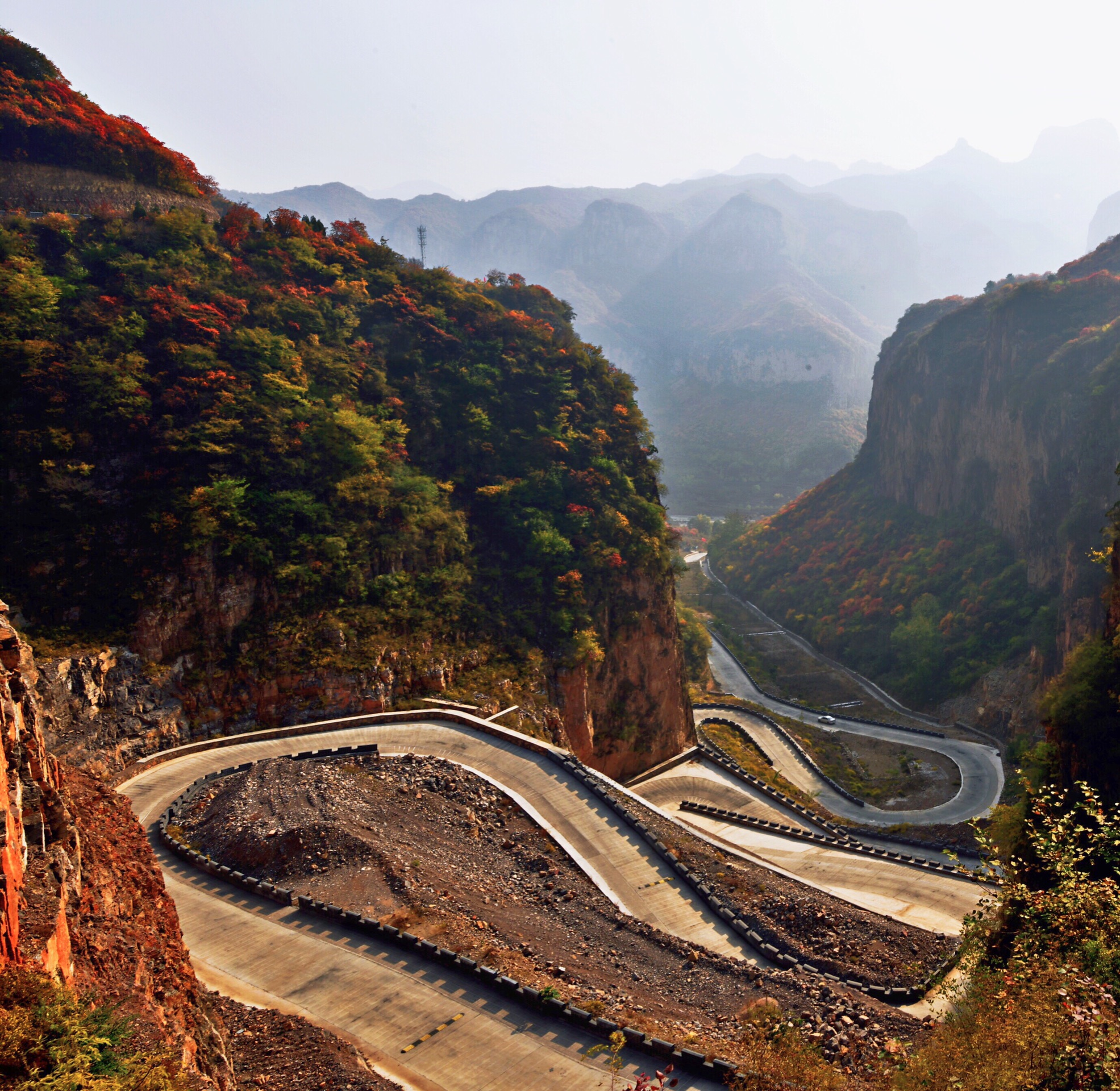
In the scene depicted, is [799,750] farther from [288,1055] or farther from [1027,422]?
[288,1055]

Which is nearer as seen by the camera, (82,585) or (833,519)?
(82,585)

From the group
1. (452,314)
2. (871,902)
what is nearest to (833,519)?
(452,314)

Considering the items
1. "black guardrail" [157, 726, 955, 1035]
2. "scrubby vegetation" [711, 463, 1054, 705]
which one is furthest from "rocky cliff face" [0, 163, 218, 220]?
"scrubby vegetation" [711, 463, 1054, 705]

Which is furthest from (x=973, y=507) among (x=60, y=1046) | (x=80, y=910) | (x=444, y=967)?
(x=60, y=1046)

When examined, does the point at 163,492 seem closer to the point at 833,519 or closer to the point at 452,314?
the point at 452,314

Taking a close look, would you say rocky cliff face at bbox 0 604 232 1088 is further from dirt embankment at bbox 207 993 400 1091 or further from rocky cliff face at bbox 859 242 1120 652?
rocky cliff face at bbox 859 242 1120 652

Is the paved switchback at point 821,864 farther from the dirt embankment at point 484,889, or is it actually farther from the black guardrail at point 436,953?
the black guardrail at point 436,953
